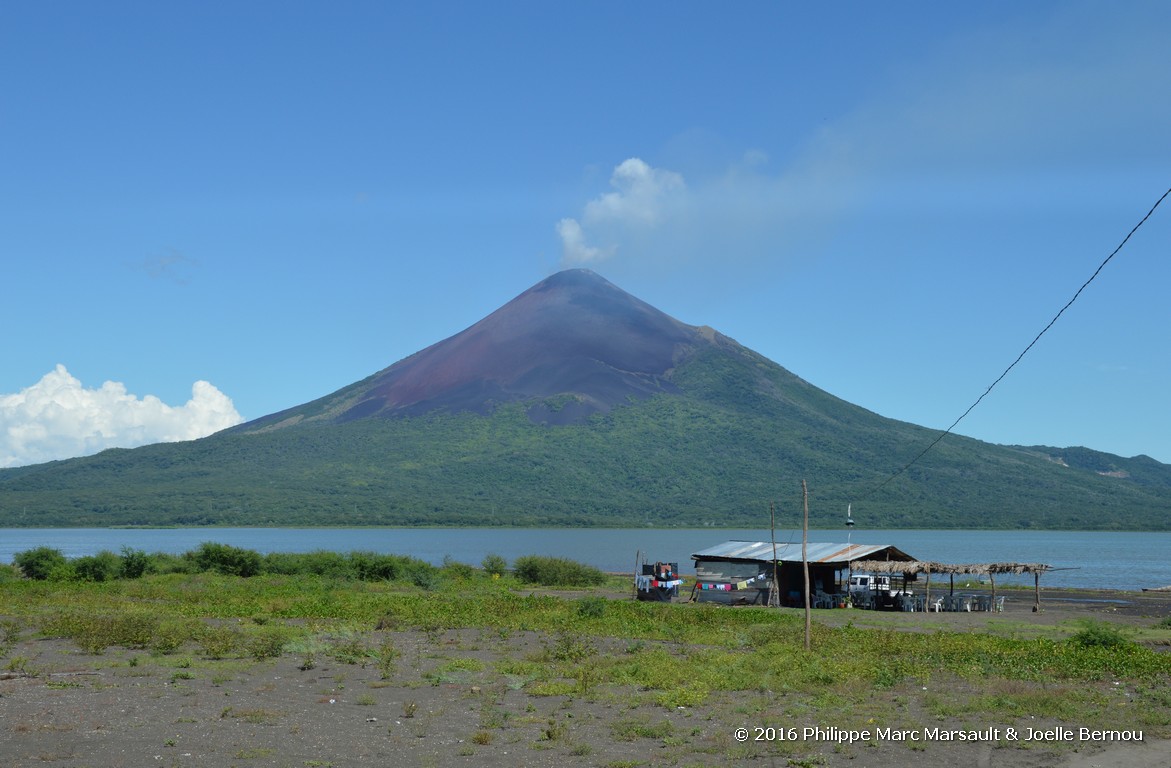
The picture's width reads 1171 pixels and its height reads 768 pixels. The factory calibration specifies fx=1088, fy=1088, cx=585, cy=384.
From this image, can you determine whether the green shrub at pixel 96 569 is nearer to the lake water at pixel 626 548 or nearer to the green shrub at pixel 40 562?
the green shrub at pixel 40 562

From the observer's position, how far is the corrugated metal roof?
1535 inches

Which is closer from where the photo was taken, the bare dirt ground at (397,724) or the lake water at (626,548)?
the bare dirt ground at (397,724)

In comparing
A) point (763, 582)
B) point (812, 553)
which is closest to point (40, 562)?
point (763, 582)

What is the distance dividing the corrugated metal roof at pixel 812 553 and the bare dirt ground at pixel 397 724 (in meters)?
20.2

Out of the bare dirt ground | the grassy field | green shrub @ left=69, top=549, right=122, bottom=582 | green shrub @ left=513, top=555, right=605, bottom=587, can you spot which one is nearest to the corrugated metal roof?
the grassy field

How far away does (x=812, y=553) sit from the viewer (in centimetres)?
3991

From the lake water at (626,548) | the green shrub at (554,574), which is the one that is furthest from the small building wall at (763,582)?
the green shrub at (554,574)

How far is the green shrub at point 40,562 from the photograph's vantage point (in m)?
45.7

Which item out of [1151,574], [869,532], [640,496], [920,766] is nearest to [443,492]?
[640,496]

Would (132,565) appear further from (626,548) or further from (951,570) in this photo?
(626,548)

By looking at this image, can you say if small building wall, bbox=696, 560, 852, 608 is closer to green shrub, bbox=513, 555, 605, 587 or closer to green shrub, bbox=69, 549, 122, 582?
green shrub, bbox=513, 555, 605, 587

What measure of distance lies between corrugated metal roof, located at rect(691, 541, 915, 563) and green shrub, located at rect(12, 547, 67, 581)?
2712cm

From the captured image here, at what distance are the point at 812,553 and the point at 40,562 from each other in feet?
106

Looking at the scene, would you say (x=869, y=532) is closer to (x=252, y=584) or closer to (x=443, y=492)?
(x=443, y=492)
